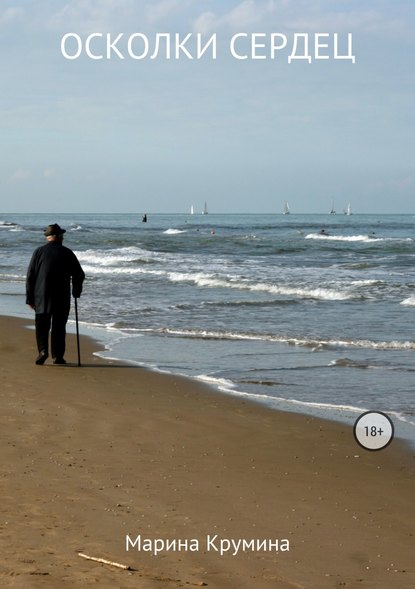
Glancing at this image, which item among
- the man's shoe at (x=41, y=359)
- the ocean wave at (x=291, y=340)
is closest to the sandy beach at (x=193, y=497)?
the man's shoe at (x=41, y=359)

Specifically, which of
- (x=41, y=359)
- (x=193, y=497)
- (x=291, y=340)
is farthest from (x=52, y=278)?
(x=193, y=497)

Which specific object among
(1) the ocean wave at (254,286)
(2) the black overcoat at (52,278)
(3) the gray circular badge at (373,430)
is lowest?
(3) the gray circular badge at (373,430)

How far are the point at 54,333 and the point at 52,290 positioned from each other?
0.46 meters

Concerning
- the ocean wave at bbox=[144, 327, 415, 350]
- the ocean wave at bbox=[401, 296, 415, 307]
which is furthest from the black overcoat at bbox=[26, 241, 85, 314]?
the ocean wave at bbox=[401, 296, 415, 307]

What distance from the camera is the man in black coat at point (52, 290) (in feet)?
34.1

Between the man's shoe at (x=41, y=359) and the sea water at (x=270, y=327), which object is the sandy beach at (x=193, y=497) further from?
the man's shoe at (x=41, y=359)

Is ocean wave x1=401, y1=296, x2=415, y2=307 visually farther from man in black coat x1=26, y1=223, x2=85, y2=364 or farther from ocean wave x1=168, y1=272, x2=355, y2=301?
man in black coat x1=26, y1=223, x2=85, y2=364

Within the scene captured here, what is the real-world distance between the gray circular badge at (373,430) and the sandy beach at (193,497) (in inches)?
4.2

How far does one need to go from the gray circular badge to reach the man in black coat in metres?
3.81

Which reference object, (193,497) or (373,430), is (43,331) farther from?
(193,497)

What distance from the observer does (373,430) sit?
7180 millimetres

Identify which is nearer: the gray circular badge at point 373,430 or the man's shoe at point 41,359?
the gray circular badge at point 373,430

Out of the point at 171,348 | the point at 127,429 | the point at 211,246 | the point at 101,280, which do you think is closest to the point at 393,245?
the point at 211,246

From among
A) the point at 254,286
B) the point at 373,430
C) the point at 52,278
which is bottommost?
the point at 373,430
